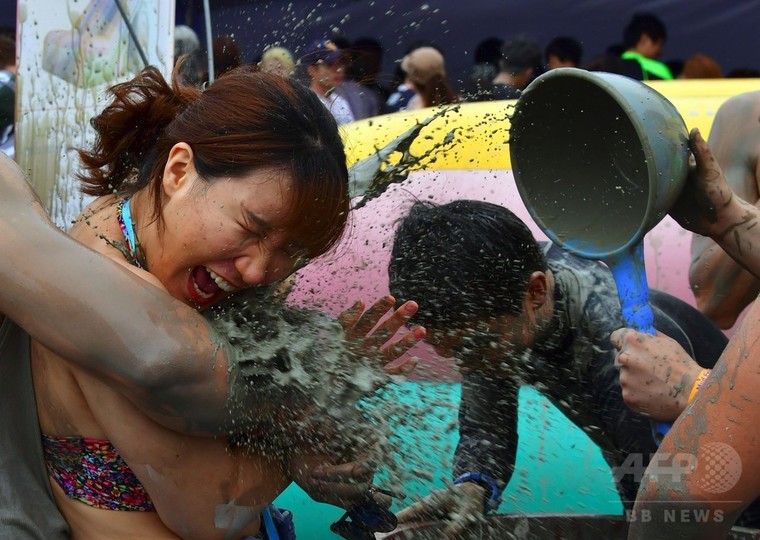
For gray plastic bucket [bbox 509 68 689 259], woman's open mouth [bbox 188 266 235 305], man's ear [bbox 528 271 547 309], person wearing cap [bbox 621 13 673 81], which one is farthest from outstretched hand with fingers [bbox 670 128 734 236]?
person wearing cap [bbox 621 13 673 81]

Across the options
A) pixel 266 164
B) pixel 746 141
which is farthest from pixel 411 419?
pixel 746 141

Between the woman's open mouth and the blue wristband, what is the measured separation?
95cm

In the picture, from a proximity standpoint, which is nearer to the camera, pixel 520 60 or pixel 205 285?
pixel 205 285

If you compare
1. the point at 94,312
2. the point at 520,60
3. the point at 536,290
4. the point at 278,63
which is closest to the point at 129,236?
the point at 94,312

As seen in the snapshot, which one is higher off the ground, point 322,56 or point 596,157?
point 322,56

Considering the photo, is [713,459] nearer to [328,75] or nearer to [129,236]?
[129,236]

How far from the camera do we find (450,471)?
2.16 metres

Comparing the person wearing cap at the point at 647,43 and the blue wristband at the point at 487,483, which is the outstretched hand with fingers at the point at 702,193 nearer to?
the blue wristband at the point at 487,483

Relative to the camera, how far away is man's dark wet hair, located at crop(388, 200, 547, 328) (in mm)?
2230

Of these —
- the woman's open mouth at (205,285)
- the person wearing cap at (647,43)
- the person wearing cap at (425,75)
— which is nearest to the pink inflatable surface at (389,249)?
the woman's open mouth at (205,285)

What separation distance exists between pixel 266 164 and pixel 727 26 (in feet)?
12.8

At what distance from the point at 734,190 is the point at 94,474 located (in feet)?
5.66

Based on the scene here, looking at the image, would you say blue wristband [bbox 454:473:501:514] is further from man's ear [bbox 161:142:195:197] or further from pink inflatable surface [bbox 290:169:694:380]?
man's ear [bbox 161:142:195:197]

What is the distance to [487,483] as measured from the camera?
242 cm
